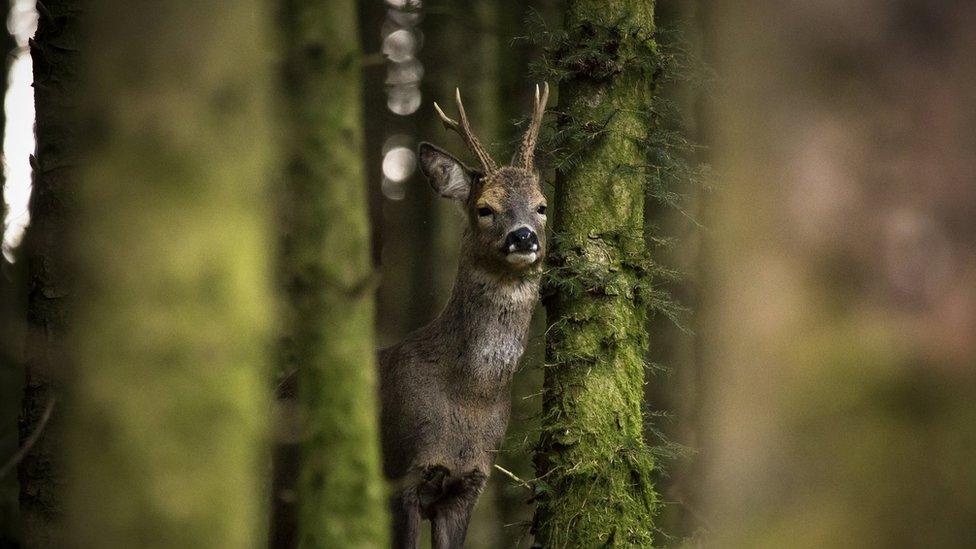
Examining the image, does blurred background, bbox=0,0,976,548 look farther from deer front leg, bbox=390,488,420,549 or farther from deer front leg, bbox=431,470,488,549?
deer front leg, bbox=431,470,488,549

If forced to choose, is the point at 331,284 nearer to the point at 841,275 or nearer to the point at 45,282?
the point at 45,282

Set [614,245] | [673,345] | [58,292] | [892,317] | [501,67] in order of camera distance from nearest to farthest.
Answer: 1. [892,317]
2. [58,292]
3. [614,245]
4. [673,345]
5. [501,67]

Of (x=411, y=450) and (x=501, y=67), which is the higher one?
(x=501, y=67)

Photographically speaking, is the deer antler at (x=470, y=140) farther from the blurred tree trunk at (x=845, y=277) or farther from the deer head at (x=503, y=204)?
the blurred tree trunk at (x=845, y=277)

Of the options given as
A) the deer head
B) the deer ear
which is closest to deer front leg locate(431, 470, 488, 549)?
the deer head

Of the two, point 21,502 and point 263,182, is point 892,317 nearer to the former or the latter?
point 263,182

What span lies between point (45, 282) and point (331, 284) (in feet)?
6.77

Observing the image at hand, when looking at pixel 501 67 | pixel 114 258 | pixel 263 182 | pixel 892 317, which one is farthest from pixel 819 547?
pixel 501 67

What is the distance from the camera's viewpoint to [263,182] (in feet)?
10.6

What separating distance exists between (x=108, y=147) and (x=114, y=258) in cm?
30

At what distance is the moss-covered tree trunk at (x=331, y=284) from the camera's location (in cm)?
523

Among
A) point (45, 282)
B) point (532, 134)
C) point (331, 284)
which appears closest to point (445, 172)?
point (532, 134)

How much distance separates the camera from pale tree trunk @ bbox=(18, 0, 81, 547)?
614 centimetres

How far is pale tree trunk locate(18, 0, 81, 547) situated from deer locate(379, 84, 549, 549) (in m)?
2.31
